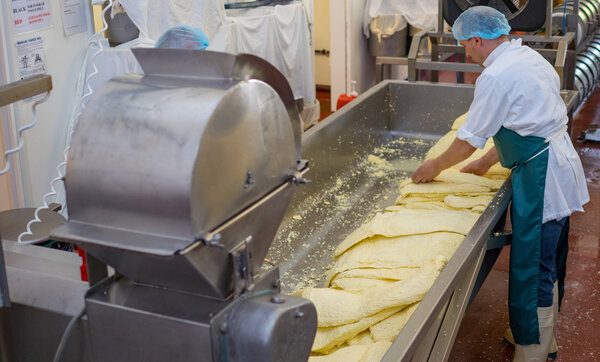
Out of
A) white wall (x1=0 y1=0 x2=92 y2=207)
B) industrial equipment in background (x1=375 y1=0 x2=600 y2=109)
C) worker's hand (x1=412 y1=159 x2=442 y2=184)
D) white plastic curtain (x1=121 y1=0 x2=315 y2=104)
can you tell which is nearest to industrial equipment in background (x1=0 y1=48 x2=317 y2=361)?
worker's hand (x1=412 y1=159 x2=442 y2=184)

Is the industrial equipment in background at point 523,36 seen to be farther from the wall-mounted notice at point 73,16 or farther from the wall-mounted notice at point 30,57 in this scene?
the wall-mounted notice at point 30,57

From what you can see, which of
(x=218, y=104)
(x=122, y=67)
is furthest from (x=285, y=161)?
(x=122, y=67)

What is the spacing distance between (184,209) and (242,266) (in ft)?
0.58

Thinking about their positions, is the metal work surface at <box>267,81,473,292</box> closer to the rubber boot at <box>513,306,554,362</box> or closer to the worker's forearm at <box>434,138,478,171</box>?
the worker's forearm at <box>434,138,478,171</box>

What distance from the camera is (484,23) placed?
244 cm

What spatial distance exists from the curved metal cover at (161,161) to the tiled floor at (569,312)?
2.03 metres

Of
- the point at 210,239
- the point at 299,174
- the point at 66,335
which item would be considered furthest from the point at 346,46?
the point at 210,239

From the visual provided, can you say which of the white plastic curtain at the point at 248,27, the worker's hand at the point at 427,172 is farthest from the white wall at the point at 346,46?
the worker's hand at the point at 427,172

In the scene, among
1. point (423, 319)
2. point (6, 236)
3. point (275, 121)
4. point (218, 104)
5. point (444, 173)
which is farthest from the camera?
point (444, 173)

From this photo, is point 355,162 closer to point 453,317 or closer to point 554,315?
point 554,315

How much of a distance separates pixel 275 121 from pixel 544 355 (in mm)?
1857

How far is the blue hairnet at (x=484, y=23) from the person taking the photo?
2434 millimetres

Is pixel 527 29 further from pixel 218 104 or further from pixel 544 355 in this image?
pixel 218 104

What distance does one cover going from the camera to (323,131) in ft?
10.1
